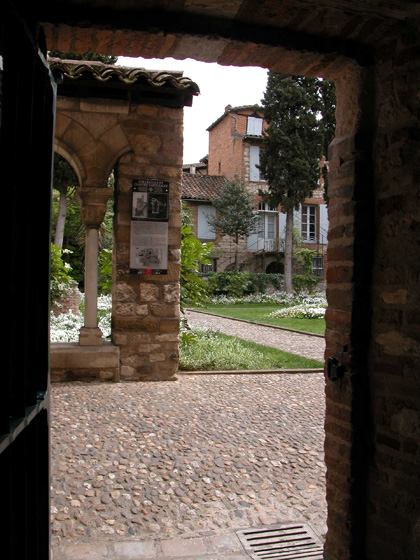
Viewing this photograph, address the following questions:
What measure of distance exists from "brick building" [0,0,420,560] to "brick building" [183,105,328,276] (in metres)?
26.7

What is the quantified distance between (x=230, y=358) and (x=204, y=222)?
22538mm

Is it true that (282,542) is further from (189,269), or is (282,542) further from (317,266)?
(317,266)

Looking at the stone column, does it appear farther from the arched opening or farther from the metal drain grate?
the arched opening

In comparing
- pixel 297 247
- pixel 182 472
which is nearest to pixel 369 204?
pixel 182 472

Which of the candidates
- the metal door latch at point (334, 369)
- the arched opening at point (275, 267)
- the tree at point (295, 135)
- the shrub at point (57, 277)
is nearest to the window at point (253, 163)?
the arched opening at point (275, 267)

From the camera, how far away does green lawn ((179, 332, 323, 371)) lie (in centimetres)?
768

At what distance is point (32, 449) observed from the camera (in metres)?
2.00

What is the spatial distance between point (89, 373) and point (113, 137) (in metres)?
2.90

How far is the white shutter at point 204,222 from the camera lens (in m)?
30.0

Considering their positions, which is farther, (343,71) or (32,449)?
(343,71)

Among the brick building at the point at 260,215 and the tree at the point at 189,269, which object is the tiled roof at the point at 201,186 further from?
the tree at the point at 189,269

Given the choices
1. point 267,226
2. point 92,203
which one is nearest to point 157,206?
point 92,203

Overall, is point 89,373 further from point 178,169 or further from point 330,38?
point 330,38

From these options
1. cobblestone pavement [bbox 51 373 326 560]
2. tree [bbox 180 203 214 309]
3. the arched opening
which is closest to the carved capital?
tree [bbox 180 203 214 309]
